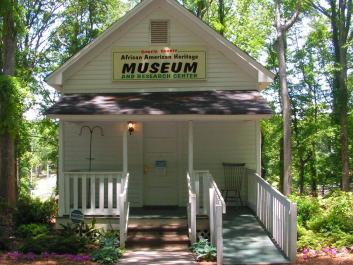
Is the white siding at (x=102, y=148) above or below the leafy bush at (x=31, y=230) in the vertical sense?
above

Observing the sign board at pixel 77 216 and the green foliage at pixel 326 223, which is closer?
the green foliage at pixel 326 223

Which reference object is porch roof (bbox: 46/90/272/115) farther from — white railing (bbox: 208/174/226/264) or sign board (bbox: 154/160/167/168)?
white railing (bbox: 208/174/226/264)

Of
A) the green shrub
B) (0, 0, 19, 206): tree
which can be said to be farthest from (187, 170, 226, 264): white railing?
(0, 0, 19, 206): tree

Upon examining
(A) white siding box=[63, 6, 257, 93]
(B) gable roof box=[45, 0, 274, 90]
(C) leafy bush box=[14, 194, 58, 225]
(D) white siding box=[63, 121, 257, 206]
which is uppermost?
(B) gable roof box=[45, 0, 274, 90]

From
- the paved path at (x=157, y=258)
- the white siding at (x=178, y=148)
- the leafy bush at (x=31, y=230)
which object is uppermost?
the white siding at (x=178, y=148)

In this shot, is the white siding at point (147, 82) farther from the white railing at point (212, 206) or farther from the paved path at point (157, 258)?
the paved path at point (157, 258)

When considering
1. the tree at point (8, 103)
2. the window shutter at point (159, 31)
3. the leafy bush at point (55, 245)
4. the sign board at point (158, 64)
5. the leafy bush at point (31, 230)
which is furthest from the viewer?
the tree at point (8, 103)

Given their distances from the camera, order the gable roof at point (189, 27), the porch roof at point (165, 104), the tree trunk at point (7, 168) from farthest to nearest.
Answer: the tree trunk at point (7, 168)
the gable roof at point (189, 27)
the porch roof at point (165, 104)

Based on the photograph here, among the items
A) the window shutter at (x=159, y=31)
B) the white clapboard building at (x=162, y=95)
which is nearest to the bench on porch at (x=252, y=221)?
the white clapboard building at (x=162, y=95)

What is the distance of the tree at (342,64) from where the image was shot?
24.2 meters

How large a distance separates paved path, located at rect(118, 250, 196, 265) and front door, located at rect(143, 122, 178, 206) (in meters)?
3.34

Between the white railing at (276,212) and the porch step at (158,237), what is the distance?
189 centimetres

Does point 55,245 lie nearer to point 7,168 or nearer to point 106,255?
point 106,255

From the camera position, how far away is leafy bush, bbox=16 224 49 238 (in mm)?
10586
